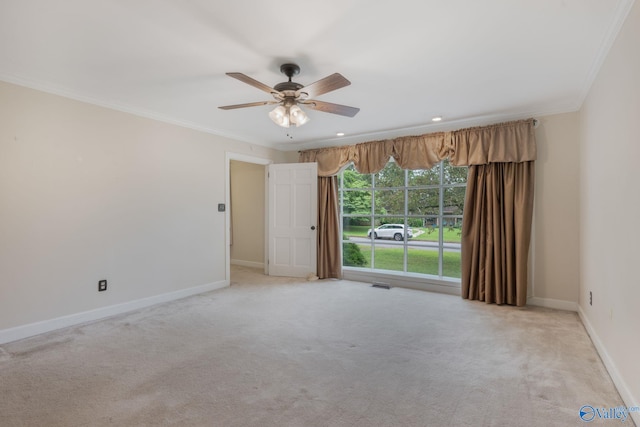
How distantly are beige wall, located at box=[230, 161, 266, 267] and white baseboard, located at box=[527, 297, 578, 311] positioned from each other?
15.2 ft

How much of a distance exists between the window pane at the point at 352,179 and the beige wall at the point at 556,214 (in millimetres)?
2639

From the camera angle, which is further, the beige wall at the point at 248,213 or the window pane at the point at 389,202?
the beige wall at the point at 248,213

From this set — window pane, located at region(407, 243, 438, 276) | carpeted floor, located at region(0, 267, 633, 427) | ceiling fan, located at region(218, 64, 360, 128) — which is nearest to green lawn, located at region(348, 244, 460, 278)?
window pane, located at region(407, 243, 438, 276)

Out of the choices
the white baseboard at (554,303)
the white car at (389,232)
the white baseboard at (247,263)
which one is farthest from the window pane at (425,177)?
the white baseboard at (247,263)

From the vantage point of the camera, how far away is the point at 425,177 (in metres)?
4.86

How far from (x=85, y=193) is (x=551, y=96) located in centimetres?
516

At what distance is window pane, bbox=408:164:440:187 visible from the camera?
4.74 m

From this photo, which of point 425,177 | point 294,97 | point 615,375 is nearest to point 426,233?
point 425,177

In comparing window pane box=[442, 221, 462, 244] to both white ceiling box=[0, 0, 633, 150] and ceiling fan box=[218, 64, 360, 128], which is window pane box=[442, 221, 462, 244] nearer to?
white ceiling box=[0, 0, 633, 150]

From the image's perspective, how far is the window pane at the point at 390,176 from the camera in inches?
201

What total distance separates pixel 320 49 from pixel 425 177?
3139 millimetres

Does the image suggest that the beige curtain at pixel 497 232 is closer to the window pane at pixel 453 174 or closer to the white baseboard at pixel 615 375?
the window pane at pixel 453 174

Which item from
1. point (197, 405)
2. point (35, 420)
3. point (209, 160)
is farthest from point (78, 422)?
point (209, 160)

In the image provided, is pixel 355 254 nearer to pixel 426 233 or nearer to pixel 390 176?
pixel 426 233
